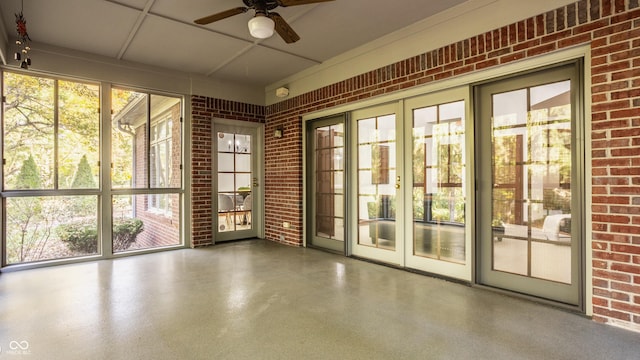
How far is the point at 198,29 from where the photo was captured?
380 centimetres

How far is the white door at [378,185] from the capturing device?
4.12 m

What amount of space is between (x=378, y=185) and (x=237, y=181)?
2.84 meters

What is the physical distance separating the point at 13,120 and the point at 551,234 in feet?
20.1

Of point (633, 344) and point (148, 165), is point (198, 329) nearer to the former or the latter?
point (633, 344)

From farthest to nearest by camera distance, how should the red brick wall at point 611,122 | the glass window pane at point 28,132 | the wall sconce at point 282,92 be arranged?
the wall sconce at point 282,92 < the glass window pane at point 28,132 < the red brick wall at point 611,122

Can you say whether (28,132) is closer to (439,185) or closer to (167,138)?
(167,138)

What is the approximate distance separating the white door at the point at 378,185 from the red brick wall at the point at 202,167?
2.51 m

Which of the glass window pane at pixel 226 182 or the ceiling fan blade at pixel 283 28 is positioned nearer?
the ceiling fan blade at pixel 283 28

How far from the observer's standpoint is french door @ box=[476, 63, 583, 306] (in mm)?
2799

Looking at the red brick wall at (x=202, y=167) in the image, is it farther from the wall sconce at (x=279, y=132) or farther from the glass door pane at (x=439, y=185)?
the glass door pane at (x=439, y=185)

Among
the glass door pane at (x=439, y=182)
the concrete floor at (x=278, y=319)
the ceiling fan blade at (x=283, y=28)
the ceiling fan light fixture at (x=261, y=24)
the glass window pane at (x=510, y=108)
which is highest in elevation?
the ceiling fan blade at (x=283, y=28)

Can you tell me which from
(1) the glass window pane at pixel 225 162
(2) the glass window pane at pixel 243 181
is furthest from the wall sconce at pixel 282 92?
(2) the glass window pane at pixel 243 181

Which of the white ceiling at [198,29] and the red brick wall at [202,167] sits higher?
the white ceiling at [198,29]

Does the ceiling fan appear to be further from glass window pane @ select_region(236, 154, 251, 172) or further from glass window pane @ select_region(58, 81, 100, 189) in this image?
glass window pane @ select_region(236, 154, 251, 172)
